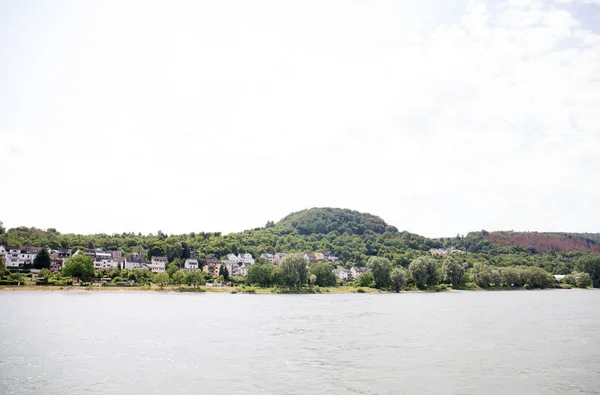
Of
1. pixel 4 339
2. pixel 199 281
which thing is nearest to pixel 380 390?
pixel 4 339

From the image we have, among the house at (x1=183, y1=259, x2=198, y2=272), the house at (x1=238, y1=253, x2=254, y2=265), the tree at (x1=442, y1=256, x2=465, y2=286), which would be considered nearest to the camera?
the tree at (x1=442, y1=256, x2=465, y2=286)

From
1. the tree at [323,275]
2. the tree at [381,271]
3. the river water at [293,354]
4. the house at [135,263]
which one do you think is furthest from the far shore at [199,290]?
the house at [135,263]

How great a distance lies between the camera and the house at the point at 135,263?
131250 mm

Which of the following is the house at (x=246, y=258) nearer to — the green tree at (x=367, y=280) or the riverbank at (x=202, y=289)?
the riverbank at (x=202, y=289)

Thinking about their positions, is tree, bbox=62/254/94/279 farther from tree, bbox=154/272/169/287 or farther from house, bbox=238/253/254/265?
house, bbox=238/253/254/265

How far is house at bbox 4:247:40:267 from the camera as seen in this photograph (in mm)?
115000

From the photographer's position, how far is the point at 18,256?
117m

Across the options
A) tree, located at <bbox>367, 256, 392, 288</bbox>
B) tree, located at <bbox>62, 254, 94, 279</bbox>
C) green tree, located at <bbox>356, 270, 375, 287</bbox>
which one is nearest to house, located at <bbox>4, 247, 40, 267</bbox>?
tree, located at <bbox>62, 254, 94, 279</bbox>

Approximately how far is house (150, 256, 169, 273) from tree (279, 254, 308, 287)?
5215 centimetres

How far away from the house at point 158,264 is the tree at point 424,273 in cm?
7425

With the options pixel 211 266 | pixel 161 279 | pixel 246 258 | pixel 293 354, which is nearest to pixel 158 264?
pixel 211 266

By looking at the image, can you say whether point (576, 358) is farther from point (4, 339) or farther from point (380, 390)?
point (4, 339)

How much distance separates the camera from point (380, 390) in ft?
62.8

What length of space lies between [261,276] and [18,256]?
71.9m
